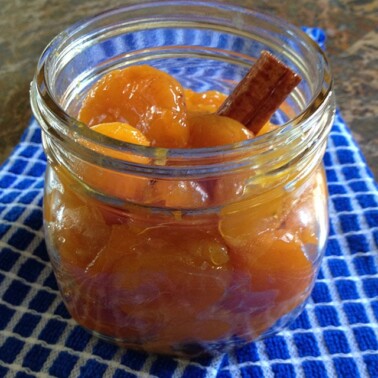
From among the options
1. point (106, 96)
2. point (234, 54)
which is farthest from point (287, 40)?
point (106, 96)

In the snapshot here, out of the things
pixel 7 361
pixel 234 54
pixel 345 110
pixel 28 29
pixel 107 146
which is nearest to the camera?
pixel 107 146

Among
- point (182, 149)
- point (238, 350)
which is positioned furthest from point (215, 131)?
point (238, 350)

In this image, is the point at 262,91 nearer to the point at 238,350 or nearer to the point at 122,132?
the point at 122,132

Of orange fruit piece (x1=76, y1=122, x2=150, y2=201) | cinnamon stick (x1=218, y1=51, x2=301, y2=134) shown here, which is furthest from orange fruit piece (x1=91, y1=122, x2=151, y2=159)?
cinnamon stick (x1=218, y1=51, x2=301, y2=134)

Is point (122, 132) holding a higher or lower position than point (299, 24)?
higher

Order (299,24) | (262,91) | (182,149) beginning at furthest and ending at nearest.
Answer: (299,24) < (262,91) < (182,149)

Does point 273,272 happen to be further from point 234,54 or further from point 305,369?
point 234,54

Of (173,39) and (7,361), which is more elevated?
(173,39)
